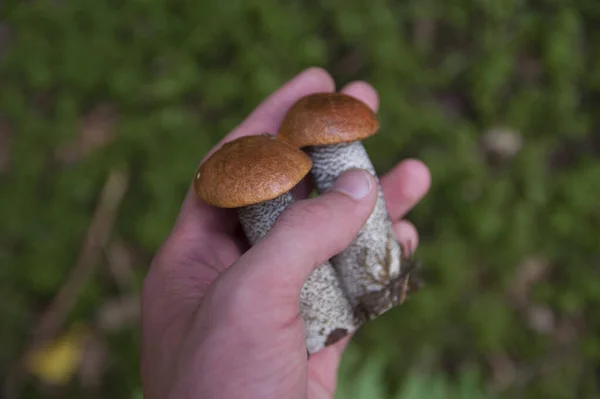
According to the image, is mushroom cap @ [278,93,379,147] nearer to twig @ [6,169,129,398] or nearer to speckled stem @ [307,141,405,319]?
speckled stem @ [307,141,405,319]

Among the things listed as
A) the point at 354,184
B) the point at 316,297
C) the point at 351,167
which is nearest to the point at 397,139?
the point at 351,167

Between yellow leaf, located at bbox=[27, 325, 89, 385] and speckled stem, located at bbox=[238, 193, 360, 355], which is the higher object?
speckled stem, located at bbox=[238, 193, 360, 355]

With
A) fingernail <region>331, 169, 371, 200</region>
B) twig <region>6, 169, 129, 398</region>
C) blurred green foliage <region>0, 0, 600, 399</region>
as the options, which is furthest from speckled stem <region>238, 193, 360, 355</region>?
twig <region>6, 169, 129, 398</region>

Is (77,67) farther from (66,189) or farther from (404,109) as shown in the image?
(404,109)

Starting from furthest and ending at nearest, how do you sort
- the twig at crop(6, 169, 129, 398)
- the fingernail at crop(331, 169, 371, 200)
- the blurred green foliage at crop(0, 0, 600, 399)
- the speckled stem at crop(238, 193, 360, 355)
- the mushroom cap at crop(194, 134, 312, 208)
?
the twig at crop(6, 169, 129, 398) → the blurred green foliage at crop(0, 0, 600, 399) → the speckled stem at crop(238, 193, 360, 355) → the fingernail at crop(331, 169, 371, 200) → the mushroom cap at crop(194, 134, 312, 208)

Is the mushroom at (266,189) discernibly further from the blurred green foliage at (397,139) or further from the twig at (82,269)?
the twig at (82,269)

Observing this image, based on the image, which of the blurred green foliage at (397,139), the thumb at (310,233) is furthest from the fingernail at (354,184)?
the blurred green foliage at (397,139)
